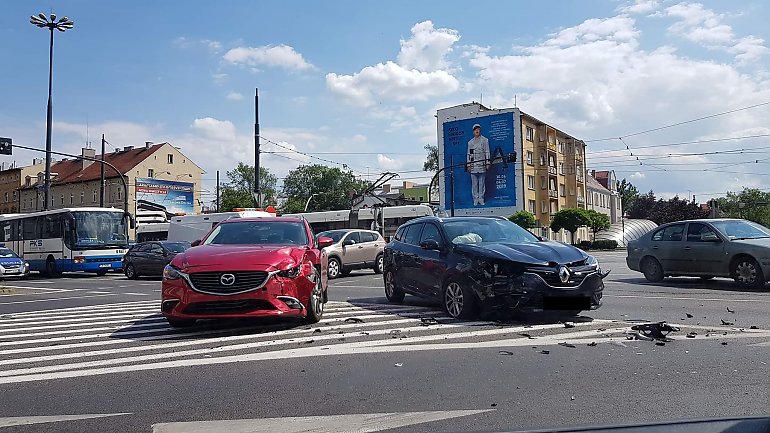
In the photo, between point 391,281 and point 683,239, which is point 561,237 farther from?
point 391,281

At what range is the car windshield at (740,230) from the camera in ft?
42.8

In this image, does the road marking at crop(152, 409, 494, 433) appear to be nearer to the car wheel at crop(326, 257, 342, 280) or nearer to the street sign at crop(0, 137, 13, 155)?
the car wheel at crop(326, 257, 342, 280)

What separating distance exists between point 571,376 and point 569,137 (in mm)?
75324

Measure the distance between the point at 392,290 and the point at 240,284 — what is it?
4027mm

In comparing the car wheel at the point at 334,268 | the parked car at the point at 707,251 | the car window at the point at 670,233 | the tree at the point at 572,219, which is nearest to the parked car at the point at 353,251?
the car wheel at the point at 334,268

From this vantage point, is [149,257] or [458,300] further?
[149,257]

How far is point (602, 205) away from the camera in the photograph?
324ft

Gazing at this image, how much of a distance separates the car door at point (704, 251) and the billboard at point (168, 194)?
213ft

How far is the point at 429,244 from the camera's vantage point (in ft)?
31.6

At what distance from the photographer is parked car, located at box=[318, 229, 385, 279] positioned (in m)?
20.1

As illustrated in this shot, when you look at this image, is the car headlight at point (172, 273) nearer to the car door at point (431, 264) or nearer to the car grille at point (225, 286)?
the car grille at point (225, 286)

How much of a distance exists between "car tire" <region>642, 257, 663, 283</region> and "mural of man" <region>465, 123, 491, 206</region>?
51430 millimetres

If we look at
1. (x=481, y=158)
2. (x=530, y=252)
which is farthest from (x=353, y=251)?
(x=481, y=158)

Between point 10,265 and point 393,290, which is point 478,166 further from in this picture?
point 393,290
